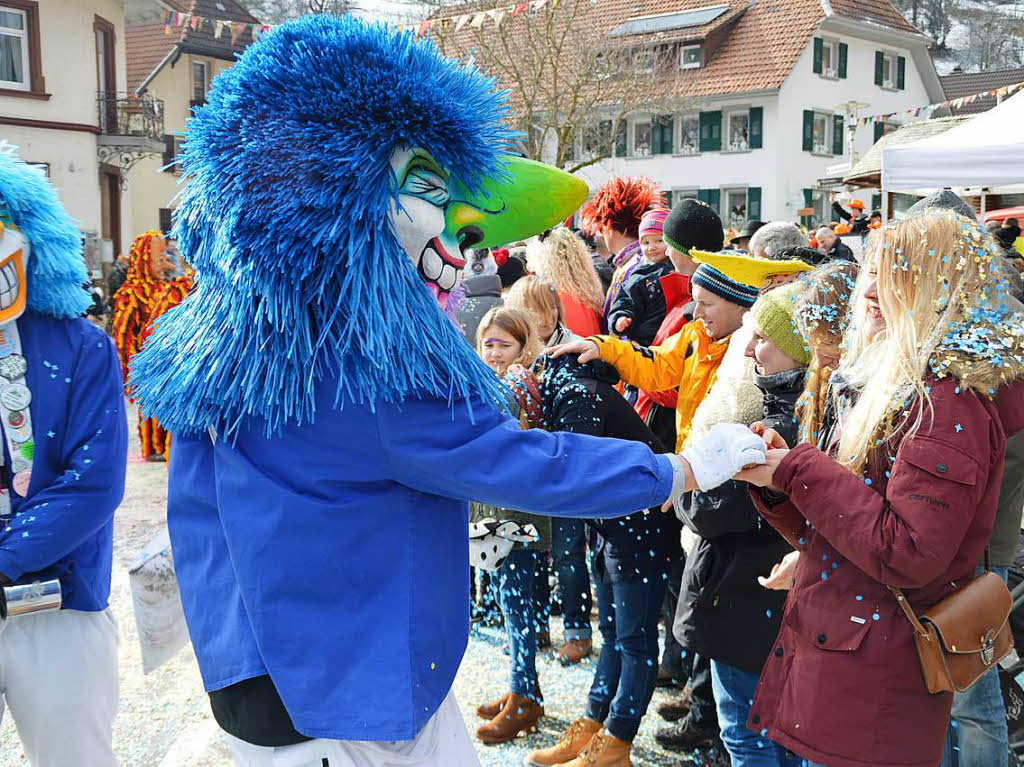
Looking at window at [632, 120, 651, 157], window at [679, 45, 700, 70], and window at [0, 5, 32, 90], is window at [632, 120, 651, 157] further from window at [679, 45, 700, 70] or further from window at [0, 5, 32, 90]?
window at [0, 5, 32, 90]

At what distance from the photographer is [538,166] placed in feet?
6.73

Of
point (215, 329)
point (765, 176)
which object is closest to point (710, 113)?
point (765, 176)

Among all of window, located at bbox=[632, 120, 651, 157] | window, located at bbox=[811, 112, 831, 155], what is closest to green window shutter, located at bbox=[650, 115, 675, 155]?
window, located at bbox=[632, 120, 651, 157]

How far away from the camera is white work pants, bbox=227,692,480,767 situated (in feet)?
5.73

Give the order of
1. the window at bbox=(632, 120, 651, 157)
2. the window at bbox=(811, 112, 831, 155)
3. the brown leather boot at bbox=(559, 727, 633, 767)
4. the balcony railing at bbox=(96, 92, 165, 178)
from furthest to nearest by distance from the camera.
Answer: the window at bbox=(632, 120, 651, 157) → the window at bbox=(811, 112, 831, 155) → the balcony railing at bbox=(96, 92, 165, 178) → the brown leather boot at bbox=(559, 727, 633, 767)

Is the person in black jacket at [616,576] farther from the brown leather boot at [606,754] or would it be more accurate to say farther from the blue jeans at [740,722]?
the blue jeans at [740,722]

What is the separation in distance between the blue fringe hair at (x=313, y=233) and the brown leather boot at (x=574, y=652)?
2.78m

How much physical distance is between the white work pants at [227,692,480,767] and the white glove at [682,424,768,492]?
2.18 ft

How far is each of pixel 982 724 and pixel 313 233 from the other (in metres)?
2.20

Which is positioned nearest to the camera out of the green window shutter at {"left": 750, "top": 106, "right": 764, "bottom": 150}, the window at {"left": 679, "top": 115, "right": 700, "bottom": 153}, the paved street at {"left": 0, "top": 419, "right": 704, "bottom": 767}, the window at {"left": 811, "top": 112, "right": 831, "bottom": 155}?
the paved street at {"left": 0, "top": 419, "right": 704, "bottom": 767}

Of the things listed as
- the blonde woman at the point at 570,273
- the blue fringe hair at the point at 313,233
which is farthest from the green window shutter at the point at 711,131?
the blue fringe hair at the point at 313,233

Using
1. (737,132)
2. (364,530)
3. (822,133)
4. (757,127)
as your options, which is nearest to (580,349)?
(364,530)

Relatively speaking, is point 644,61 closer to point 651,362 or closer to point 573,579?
point 573,579

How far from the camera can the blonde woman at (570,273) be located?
507 centimetres
